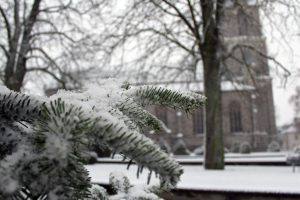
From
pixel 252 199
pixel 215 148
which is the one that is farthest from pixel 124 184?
pixel 215 148

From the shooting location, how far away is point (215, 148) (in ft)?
42.4

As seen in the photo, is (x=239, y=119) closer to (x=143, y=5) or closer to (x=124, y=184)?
(x=143, y=5)

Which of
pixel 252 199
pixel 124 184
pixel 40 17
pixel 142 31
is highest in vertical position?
pixel 40 17

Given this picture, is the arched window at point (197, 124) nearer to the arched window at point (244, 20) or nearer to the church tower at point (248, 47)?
the church tower at point (248, 47)

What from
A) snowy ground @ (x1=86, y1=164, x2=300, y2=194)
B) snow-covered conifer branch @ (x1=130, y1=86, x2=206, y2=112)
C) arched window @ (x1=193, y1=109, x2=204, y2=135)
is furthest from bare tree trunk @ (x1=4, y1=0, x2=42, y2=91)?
arched window @ (x1=193, y1=109, x2=204, y2=135)

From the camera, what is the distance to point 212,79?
13.5m

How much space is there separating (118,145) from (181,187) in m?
6.07

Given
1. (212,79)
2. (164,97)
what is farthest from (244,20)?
(164,97)

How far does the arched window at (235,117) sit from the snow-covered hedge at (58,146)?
50152mm

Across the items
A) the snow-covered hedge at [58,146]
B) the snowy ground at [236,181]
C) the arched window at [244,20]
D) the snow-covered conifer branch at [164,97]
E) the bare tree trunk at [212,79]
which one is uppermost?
the arched window at [244,20]

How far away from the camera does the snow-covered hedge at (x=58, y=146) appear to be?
0.97 metres

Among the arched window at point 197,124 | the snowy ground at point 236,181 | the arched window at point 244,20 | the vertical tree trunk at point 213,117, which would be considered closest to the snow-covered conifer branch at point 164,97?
the snowy ground at point 236,181

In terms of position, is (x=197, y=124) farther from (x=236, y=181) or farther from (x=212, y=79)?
(x=236, y=181)

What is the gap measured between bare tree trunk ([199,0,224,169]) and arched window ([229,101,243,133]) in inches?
1485
